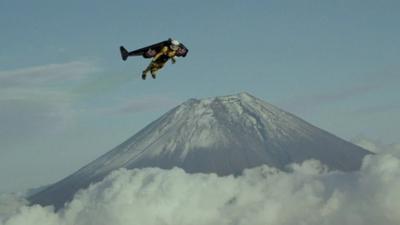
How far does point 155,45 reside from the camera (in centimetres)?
7244

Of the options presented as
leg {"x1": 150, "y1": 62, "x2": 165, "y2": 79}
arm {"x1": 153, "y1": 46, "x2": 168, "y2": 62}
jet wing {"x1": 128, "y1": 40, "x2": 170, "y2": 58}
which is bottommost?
leg {"x1": 150, "y1": 62, "x2": 165, "y2": 79}

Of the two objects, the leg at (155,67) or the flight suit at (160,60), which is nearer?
the flight suit at (160,60)

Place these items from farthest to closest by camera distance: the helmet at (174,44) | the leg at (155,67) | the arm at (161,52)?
1. the leg at (155,67)
2. the arm at (161,52)
3. the helmet at (174,44)

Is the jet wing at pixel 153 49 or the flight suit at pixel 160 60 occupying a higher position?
the jet wing at pixel 153 49

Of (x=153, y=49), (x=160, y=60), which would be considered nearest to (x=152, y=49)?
(x=153, y=49)

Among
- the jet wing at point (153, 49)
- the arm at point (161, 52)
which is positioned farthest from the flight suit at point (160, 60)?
the jet wing at point (153, 49)

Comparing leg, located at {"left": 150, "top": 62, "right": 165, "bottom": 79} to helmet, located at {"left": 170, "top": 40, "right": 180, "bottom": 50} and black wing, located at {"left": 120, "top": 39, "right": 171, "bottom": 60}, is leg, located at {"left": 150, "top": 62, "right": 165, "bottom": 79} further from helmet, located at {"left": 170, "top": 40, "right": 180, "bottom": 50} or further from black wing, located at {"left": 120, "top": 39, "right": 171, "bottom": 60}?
helmet, located at {"left": 170, "top": 40, "right": 180, "bottom": 50}

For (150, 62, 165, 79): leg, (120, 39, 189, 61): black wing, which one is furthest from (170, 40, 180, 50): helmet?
(150, 62, 165, 79): leg

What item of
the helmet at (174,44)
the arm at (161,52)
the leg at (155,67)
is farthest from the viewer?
the leg at (155,67)

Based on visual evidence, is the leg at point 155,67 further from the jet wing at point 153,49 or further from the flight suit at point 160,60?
the jet wing at point 153,49

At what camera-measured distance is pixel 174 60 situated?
72.8m

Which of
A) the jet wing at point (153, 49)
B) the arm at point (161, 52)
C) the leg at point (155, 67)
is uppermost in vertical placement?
the jet wing at point (153, 49)

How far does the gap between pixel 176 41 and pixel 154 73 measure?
5362 mm

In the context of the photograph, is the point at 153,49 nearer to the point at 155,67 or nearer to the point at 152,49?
the point at 152,49
